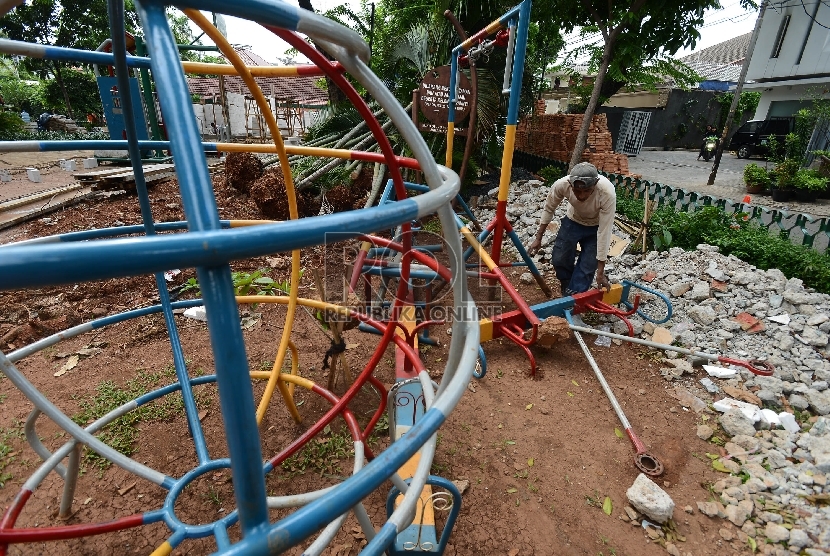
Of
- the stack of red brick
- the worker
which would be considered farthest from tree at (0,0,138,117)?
the worker

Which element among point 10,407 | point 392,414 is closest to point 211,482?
point 392,414

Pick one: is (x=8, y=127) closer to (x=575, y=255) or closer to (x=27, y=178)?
(x=27, y=178)

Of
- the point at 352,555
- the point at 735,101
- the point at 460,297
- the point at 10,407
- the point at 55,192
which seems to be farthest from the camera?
the point at 735,101

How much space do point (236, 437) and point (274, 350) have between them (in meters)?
2.45

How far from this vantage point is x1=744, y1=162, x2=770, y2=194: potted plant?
8.02m

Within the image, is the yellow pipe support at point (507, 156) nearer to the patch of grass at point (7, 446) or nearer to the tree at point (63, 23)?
the patch of grass at point (7, 446)

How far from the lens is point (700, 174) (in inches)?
420

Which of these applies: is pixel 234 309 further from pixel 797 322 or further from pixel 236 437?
pixel 797 322

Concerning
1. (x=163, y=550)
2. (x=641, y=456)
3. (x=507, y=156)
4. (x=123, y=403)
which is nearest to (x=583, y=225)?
(x=507, y=156)

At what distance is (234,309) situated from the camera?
448 millimetres

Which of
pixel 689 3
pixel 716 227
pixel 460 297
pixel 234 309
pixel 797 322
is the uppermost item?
pixel 689 3

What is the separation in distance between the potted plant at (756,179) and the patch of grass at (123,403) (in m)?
10.2

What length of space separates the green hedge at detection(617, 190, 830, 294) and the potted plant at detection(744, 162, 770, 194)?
4840mm

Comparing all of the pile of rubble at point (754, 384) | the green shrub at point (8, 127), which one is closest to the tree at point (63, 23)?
the green shrub at point (8, 127)
